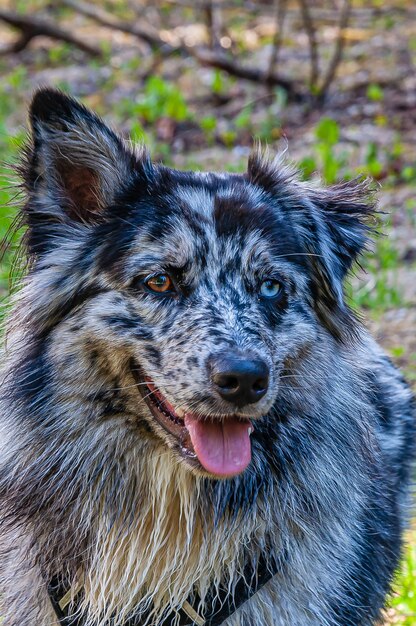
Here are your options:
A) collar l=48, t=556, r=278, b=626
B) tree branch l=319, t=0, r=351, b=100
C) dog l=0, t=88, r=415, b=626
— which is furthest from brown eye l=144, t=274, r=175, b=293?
tree branch l=319, t=0, r=351, b=100

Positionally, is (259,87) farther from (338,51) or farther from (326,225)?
(326,225)

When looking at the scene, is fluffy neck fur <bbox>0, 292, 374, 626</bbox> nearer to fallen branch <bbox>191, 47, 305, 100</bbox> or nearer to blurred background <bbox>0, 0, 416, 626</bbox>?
blurred background <bbox>0, 0, 416, 626</bbox>

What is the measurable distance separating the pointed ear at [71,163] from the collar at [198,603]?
1.29 m

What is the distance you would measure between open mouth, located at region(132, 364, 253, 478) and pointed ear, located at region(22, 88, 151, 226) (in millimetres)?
690

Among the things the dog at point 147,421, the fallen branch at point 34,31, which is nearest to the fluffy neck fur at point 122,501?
the dog at point 147,421

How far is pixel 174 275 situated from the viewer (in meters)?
3.13

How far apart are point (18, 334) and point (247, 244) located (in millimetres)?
870

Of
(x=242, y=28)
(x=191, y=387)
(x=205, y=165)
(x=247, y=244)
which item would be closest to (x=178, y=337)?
(x=191, y=387)

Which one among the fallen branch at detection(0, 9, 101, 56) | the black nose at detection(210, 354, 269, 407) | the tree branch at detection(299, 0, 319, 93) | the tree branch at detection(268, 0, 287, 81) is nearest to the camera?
the black nose at detection(210, 354, 269, 407)

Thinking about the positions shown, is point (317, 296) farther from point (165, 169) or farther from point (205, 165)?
point (205, 165)

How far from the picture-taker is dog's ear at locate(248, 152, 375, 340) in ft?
11.3

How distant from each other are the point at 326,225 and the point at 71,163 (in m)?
0.97

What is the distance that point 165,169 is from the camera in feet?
11.2

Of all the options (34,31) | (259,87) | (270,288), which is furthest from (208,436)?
(34,31)
